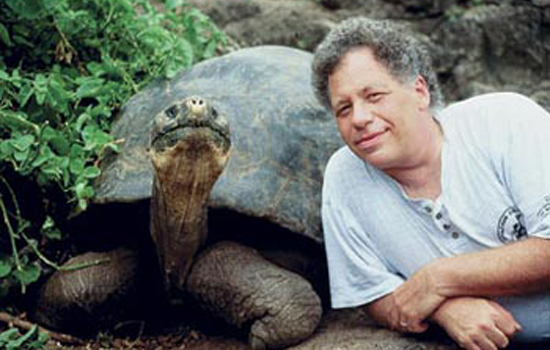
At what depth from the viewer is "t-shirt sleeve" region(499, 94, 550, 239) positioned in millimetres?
2713

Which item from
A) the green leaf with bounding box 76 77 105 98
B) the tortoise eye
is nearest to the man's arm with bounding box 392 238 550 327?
the tortoise eye

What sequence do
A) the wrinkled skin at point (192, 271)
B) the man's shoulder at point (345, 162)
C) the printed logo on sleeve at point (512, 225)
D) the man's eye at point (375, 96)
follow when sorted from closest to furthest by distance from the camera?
the printed logo on sleeve at point (512, 225), the man's eye at point (375, 96), the wrinkled skin at point (192, 271), the man's shoulder at point (345, 162)

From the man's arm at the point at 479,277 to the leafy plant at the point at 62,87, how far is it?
1286mm

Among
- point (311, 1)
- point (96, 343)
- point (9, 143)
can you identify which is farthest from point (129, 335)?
point (311, 1)

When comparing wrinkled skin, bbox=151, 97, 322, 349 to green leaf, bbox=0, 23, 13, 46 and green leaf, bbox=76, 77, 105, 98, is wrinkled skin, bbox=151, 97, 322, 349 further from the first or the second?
green leaf, bbox=0, 23, 13, 46

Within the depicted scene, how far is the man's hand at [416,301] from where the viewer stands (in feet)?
9.39

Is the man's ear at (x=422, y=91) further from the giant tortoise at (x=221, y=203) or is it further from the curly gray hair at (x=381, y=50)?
the giant tortoise at (x=221, y=203)

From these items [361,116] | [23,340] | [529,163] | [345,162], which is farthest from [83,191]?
[529,163]

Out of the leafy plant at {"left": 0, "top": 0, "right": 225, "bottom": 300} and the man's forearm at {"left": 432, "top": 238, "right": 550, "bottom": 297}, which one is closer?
the man's forearm at {"left": 432, "top": 238, "right": 550, "bottom": 297}

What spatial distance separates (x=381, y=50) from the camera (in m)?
3.01

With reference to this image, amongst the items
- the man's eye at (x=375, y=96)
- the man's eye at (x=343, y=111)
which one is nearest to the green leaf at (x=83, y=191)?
the man's eye at (x=343, y=111)

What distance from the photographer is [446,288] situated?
2.84 m

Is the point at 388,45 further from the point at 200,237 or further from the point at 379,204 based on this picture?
the point at 200,237

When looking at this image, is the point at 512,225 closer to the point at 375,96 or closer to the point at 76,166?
the point at 375,96
